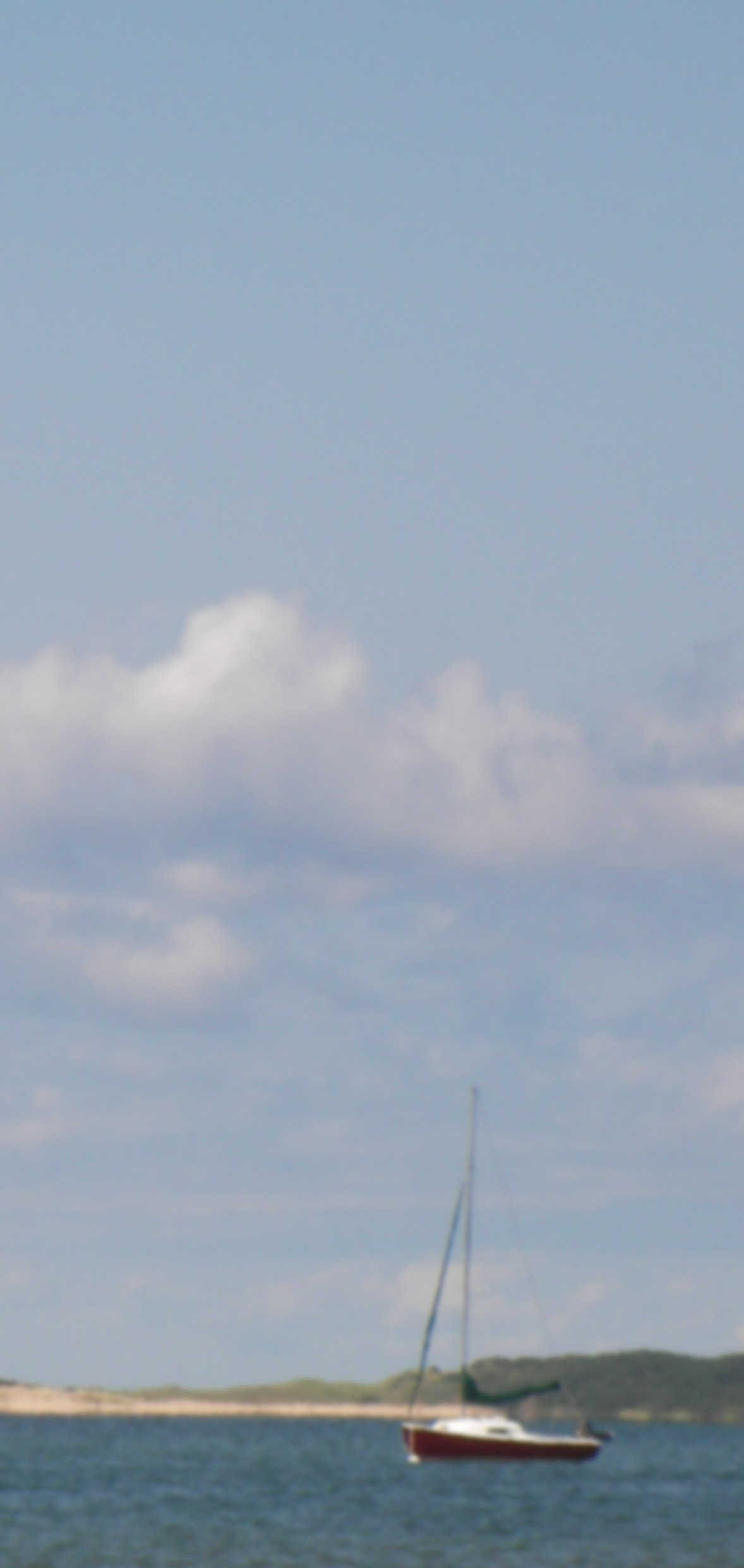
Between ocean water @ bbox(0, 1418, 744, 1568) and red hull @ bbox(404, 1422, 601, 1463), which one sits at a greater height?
red hull @ bbox(404, 1422, 601, 1463)

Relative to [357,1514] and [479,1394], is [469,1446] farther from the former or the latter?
[357,1514]

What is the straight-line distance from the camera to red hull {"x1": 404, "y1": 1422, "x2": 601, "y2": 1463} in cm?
11831

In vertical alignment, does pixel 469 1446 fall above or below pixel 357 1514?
above

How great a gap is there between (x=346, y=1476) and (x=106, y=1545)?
5943cm

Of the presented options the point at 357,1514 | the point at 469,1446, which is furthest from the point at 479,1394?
the point at 357,1514

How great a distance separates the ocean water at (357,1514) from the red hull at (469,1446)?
1206 millimetres

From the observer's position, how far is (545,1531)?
8306 centimetres

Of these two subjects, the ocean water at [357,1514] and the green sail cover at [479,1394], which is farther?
the green sail cover at [479,1394]

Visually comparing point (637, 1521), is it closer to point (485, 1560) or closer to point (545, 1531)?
point (545, 1531)

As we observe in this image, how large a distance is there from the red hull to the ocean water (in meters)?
1.21

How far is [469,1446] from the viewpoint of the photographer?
11894cm

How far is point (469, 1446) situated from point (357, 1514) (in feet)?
93.2

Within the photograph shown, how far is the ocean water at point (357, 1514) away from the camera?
7069cm

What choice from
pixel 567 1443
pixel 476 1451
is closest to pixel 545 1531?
Result: pixel 476 1451
